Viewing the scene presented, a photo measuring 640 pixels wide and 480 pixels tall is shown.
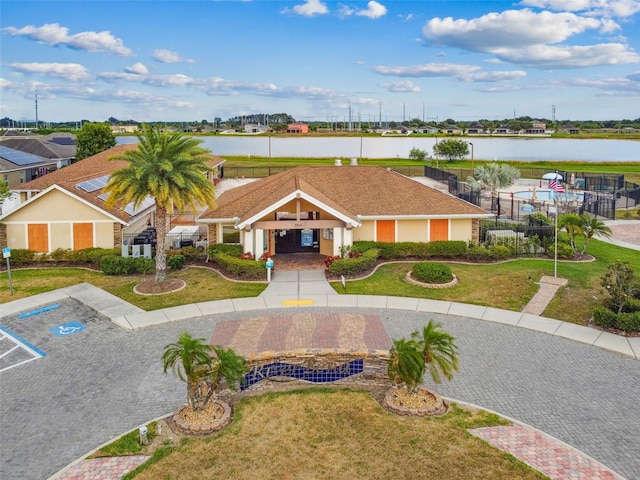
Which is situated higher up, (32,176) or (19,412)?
(32,176)

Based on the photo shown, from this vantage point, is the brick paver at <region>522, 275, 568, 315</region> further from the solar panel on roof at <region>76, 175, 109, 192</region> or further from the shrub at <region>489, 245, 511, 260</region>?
the solar panel on roof at <region>76, 175, 109, 192</region>

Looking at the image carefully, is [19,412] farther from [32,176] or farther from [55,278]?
[32,176]

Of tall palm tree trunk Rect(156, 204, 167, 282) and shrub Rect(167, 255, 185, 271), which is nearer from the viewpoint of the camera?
tall palm tree trunk Rect(156, 204, 167, 282)

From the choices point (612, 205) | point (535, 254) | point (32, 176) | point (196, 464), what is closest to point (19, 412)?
point (196, 464)

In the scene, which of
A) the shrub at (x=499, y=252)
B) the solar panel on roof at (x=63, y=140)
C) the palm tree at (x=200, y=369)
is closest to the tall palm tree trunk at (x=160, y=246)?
the palm tree at (x=200, y=369)

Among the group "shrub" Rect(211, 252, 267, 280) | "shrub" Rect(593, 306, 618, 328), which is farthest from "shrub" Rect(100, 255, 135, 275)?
"shrub" Rect(593, 306, 618, 328)

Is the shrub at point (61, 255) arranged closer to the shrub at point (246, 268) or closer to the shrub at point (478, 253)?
the shrub at point (246, 268)
